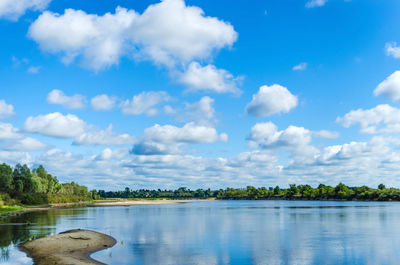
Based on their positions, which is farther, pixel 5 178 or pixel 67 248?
pixel 5 178

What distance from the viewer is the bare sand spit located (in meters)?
43.2

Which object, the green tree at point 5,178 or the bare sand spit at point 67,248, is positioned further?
the green tree at point 5,178

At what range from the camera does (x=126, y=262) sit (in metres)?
45.1

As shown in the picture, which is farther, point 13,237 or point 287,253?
point 13,237

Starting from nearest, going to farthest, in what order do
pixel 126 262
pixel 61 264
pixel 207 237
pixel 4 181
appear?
pixel 61 264 < pixel 126 262 < pixel 207 237 < pixel 4 181

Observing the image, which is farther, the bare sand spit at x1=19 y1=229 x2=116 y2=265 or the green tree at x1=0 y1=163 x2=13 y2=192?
the green tree at x1=0 y1=163 x2=13 y2=192

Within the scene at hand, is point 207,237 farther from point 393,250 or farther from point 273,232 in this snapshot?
point 393,250

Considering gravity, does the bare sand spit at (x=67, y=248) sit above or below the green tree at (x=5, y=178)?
below

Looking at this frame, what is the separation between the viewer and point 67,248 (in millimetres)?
51625

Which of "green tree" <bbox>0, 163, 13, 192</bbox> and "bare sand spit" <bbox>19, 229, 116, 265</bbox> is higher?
"green tree" <bbox>0, 163, 13, 192</bbox>

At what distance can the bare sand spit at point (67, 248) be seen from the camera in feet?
142

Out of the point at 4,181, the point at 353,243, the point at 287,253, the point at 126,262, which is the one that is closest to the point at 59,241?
the point at 126,262

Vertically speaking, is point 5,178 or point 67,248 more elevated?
point 5,178

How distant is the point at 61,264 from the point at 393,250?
4492cm
